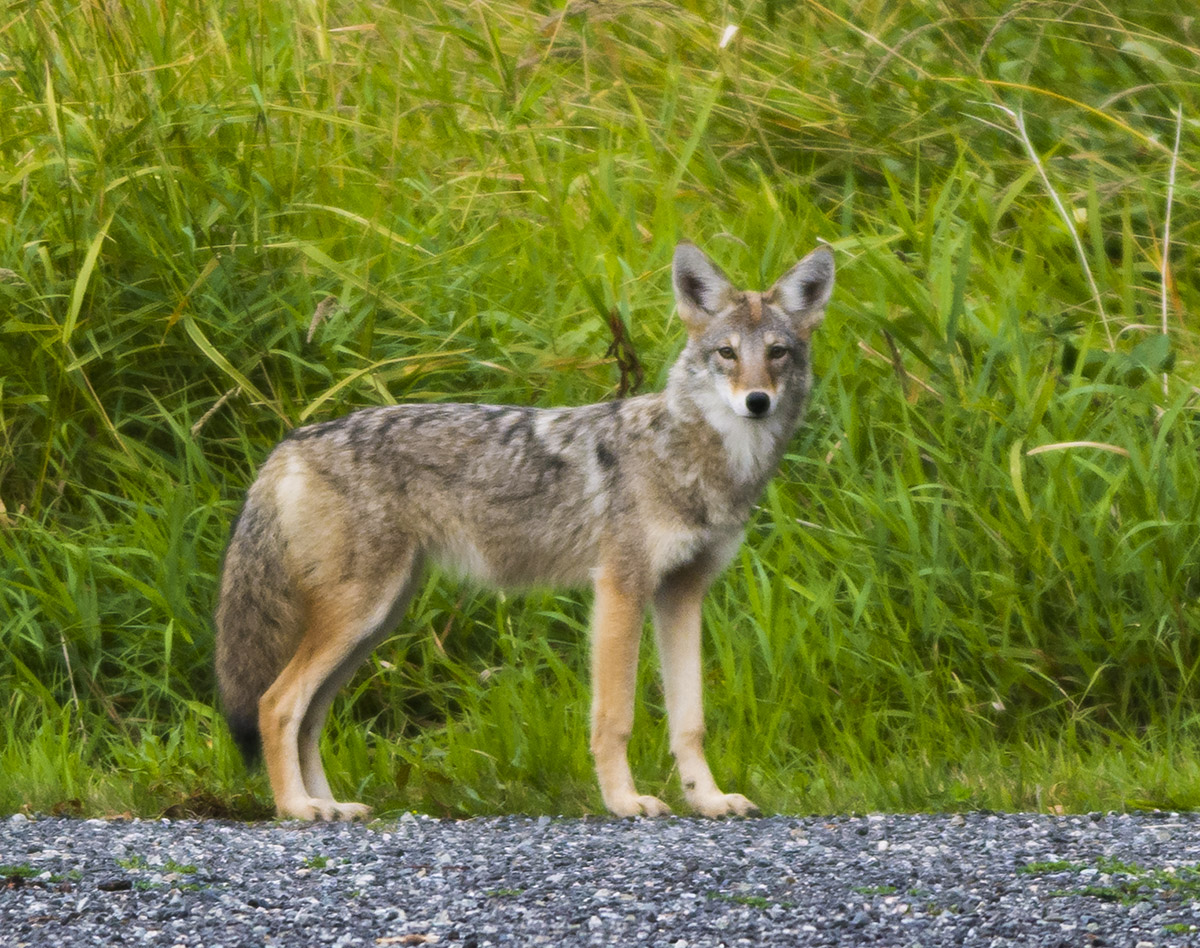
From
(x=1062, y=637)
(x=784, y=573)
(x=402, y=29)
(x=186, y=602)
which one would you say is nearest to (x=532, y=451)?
(x=784, y=573)

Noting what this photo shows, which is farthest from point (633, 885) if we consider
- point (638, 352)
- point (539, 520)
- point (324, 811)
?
point (638, 352)

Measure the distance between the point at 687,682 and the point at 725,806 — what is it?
47 cm

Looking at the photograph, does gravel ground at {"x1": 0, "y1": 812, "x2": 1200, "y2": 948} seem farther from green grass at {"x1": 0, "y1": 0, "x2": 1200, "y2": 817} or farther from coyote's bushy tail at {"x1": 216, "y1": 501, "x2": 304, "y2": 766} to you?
coyote's bushy tail at {"x1": 216, "y1": 501, "x2": 304, "y2": 766}

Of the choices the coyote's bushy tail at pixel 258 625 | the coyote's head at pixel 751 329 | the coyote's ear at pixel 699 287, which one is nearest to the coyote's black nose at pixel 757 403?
the coyote's head at pixel 751 329

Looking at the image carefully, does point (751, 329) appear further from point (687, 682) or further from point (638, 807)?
point (638, 807)

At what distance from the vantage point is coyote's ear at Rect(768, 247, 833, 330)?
5.02m

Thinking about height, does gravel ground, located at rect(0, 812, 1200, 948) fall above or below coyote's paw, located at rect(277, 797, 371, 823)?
above

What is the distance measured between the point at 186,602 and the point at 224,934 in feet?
9.99

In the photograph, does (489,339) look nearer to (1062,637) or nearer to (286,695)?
(286,695)

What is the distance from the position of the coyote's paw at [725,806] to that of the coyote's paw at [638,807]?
4.2 inches

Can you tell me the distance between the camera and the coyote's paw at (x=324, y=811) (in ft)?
14.8

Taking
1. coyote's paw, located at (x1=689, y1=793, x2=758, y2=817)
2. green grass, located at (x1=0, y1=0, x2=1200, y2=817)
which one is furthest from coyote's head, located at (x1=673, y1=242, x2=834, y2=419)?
coyote's paw, located at (x1=689, y1=793, x2=758, y2=817)

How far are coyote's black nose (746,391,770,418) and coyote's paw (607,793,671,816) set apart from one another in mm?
1221

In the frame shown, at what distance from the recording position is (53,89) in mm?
6688
